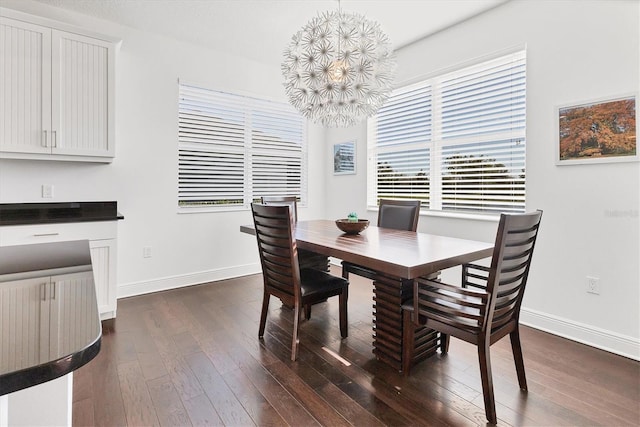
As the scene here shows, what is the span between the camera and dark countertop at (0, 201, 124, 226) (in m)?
2.86

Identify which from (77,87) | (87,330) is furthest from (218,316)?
(87,330)

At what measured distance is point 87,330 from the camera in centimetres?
58

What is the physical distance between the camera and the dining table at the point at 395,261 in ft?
5.96

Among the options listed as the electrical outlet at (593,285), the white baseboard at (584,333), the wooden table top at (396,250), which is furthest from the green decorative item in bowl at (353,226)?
the electrical outlet at (593,285)

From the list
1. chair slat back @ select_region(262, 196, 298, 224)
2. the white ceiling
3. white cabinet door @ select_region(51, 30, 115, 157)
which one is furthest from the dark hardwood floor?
the white ceiling

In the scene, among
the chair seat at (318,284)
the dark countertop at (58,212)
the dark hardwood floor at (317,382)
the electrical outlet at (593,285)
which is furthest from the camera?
the dark countertop at (58,212)

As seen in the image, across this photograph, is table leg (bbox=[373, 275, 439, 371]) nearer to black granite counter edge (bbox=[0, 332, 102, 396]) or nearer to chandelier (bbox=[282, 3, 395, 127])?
chandelier (bbox=[282, 3, 395, 127])

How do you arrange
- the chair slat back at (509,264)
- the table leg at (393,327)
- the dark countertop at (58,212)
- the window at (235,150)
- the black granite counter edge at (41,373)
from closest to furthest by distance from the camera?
the black granite counter edge at (41,373) < the chair slat back at (509,264) < the table leg at (393,327) < the dark countertop at (58,212) < the window at (235,150)

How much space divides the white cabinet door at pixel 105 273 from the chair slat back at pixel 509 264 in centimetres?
292

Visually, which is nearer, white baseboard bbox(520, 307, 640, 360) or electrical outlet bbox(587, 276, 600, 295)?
white baseboard bbox(520, 307, 640, 360)

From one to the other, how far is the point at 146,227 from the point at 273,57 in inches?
100

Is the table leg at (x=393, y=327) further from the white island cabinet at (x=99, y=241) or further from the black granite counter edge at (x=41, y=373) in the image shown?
the white island cabinet at (x=99, y=241)

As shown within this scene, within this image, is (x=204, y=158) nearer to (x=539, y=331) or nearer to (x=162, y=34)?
(x=162, y=34)

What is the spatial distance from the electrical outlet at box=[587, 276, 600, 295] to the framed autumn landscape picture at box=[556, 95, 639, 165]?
88cm
